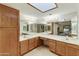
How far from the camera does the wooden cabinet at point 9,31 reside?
2.18m

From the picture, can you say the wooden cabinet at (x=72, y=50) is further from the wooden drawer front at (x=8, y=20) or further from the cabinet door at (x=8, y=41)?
the wooden drawer front at (x=8, y=20)

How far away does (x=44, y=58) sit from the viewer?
69 centimetres

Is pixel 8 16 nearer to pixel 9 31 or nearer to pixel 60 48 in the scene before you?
pixel 9 31

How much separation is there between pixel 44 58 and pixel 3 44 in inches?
71.7

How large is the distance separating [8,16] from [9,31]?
16.8 inches

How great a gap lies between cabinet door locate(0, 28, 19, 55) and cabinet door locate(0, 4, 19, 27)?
0.15 m

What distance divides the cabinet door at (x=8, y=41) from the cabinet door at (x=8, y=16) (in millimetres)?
154

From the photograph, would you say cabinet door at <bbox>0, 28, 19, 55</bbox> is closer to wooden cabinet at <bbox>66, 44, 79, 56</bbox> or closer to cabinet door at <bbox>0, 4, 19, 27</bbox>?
cabinet door at <bbox>0, 4, 19, 27</bbox>

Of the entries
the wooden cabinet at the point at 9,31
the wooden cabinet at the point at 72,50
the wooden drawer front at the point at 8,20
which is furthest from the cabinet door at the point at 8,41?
the wooden cabinet at the point at 72,50

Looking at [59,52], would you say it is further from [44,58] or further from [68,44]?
[44,58]

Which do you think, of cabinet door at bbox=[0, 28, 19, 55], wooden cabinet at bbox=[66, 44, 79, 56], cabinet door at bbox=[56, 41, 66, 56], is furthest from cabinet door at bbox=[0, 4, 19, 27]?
wooden cabinet at bbox=[66, 44, 79, 56]

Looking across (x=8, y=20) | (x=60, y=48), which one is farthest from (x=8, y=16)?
(x=60, y=48)

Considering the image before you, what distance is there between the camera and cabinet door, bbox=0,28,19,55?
218cm

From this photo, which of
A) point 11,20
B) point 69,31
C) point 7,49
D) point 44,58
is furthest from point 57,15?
point 44,58
